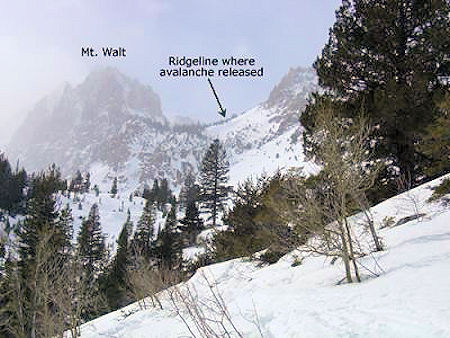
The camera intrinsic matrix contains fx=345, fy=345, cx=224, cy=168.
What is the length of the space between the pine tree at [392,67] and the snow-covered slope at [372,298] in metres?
4.14

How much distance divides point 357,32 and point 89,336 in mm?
15874

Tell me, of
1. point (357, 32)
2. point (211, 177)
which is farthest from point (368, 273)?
point (211, 177)

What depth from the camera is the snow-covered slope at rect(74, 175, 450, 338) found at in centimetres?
388

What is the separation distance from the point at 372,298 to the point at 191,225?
38.2 m

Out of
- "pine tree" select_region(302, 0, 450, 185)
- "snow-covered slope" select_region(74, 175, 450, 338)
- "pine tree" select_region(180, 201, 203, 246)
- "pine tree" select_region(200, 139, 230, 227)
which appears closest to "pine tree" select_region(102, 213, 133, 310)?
"pine tree" select_region(180, 201, 203, 246)

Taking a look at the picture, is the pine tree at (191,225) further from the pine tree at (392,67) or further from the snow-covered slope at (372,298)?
the snow-covered slope at (372,298)

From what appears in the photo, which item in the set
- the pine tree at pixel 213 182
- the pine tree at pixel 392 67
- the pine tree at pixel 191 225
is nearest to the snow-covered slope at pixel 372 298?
the pine tree at pixel 392 67

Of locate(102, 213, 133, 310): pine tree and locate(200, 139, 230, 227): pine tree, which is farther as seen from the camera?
locate(200, 139, 230, 227): pine tree

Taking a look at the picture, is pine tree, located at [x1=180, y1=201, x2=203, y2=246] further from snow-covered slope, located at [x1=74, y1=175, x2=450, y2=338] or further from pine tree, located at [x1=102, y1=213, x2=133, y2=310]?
snow-covered slope, located at [x1=74, y1=175, x2=450, y2=338]

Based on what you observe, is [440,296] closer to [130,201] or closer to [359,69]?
[359,69]

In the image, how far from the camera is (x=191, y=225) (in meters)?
42.3

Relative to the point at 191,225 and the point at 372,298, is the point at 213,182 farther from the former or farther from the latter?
the point at 372,298

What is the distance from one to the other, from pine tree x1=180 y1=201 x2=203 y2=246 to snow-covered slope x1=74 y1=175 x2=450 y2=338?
31.9 meters

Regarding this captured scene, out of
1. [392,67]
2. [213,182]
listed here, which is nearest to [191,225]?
[213,182]
